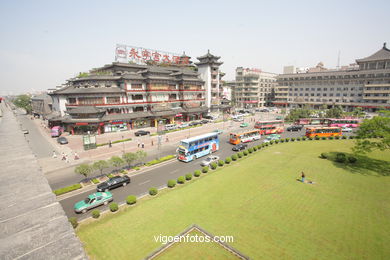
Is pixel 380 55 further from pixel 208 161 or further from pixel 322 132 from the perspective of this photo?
pixel 208 161

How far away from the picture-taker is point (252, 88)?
13038 cm

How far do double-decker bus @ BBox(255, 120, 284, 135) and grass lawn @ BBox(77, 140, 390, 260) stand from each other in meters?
28.0

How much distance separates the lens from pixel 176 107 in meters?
80.2

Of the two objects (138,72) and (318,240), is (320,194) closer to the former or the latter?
(318,240)

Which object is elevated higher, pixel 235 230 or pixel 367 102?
pixel 367 102

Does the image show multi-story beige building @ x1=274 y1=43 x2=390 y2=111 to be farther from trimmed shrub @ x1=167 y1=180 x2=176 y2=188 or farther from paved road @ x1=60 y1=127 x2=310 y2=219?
trimmed shrub @ x1=167 y1=180 x2=176 y2=188

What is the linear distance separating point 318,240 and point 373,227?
6220 mm

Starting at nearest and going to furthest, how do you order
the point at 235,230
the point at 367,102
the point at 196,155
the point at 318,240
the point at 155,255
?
the point at 155,255
the point at 318,240
the point at 235,230
the point at 196,155
the point at 367,102

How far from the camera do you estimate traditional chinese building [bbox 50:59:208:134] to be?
197 feet

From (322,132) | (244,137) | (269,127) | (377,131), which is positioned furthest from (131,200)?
(322,132)

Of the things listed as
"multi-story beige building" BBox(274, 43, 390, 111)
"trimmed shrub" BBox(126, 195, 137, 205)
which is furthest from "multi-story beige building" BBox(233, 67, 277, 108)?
"trimmed shrub" BBox(126, 195, 137, 205)

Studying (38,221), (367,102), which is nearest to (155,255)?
(38,221)

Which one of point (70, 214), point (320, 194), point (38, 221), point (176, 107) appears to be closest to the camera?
point (38, 221)

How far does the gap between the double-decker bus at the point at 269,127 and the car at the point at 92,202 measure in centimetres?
4731
